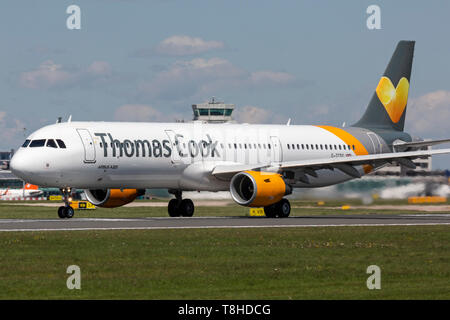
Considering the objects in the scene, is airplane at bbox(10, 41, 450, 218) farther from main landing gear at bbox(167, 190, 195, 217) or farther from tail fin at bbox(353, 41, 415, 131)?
tail fin at bbox(353, 41, 415, 131)

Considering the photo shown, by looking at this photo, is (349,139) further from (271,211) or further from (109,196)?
(109,196)

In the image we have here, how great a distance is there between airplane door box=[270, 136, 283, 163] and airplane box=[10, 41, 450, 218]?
1 cm

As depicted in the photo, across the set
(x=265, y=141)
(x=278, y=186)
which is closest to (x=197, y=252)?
(x=278, y=186)

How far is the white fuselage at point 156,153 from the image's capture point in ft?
135

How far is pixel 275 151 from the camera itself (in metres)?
50.2

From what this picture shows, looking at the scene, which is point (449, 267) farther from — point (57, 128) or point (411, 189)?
point (411, 189)

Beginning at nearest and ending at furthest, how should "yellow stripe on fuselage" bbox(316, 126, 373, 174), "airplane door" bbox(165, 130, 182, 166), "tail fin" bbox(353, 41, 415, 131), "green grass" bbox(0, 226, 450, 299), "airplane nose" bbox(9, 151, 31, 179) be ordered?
"green grass" bbox(0, 226, 450, 299), "airplane nose" bbox(9, 151, 31, 179), "airplane door" bbox(165, 130, 182, 166), "yellow stripe on fuselage" bbox(316, 126, 373, 174), "tail fin" bbox(353, 41, 415, 131)

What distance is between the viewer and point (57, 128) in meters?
42.2

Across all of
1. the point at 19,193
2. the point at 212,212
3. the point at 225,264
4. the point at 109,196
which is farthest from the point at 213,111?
the point at 225,264

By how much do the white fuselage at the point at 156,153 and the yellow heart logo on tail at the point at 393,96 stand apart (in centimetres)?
677

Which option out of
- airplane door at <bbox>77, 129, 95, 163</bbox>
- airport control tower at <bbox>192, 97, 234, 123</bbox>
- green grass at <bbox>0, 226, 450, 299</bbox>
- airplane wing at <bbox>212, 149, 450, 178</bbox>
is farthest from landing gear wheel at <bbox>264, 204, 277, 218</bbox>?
airport control tower at <bbox>192, 97, 234, 123</bbox>

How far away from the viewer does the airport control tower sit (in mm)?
136875

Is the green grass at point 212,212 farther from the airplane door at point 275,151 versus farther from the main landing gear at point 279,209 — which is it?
the main landing gear at point 279,209

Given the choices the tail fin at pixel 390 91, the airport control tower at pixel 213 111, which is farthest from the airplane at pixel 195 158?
the airport control tower at pixel 213 111
